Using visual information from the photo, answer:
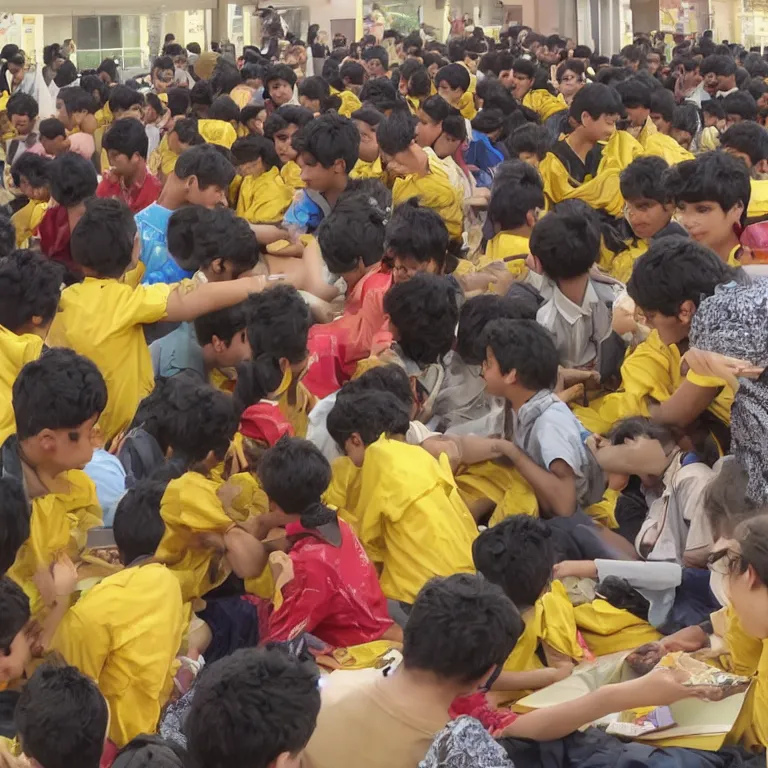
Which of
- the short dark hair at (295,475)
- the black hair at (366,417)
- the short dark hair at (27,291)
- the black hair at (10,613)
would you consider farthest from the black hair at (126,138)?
the black hair at (10,613)

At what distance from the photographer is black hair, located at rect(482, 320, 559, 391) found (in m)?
3.63

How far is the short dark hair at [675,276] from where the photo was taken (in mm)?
3500

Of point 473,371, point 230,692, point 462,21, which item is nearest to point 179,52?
point 462,21

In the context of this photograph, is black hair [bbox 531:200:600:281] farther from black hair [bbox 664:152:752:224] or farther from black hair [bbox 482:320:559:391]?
black hair [bbox 482:320:559:391]

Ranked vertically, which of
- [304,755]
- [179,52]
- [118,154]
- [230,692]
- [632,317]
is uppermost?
[179,52]

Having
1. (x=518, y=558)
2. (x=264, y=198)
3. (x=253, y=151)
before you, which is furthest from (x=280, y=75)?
(x=518, y=558)

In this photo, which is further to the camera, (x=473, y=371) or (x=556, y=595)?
(x=473, y=371)

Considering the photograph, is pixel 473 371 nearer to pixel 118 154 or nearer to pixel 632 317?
pixel 632 317

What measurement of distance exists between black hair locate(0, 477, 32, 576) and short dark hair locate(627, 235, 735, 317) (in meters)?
1.65

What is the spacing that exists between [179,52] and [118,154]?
8.79m

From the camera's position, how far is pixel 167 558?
322cm

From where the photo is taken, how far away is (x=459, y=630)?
2.42m

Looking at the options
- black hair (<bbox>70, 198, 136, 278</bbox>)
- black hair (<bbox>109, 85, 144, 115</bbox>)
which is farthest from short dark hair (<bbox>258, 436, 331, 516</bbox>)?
black hair (<bbox>109, 85, 144, 115</bbox>)

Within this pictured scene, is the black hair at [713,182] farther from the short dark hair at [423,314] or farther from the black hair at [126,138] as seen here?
the black hair at [126,138]
